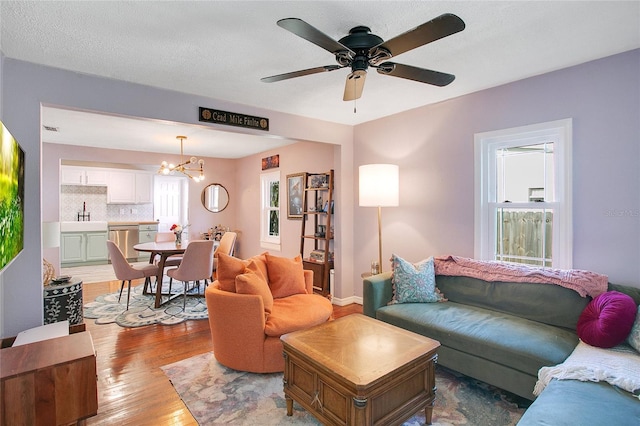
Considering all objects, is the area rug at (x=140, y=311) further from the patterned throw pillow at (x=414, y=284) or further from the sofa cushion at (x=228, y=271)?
the patterned throw pillow at (x=414, y=284)

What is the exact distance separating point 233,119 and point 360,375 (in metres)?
2.81

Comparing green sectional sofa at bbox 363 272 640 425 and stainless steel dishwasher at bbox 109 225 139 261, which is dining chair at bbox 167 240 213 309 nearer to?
green sectional sofa at bbox 363 272 640 425

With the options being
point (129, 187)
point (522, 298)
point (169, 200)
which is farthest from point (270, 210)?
point (522, 298)

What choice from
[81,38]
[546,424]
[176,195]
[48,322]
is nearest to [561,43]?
[546,424]

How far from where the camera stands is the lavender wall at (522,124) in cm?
238

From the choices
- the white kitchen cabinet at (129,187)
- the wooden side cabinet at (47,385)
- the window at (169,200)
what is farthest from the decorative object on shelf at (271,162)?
the wooden side cabinet at (47,385)

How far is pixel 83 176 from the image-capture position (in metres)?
7.09

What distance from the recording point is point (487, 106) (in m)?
3.13

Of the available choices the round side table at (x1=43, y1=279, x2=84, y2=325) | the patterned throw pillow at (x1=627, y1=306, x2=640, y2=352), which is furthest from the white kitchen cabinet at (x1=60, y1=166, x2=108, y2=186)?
the patterned throw pillow at (x1=627, y1=306, x2=640, y2=352)

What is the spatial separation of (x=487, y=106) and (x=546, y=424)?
8.84 ft

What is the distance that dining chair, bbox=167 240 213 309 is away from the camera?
13.6 ft

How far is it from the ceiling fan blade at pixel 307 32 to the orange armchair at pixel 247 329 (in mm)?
1806

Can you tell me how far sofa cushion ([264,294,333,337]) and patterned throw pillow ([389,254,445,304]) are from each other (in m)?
0.68

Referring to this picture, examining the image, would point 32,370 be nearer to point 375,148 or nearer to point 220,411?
point 220,411
